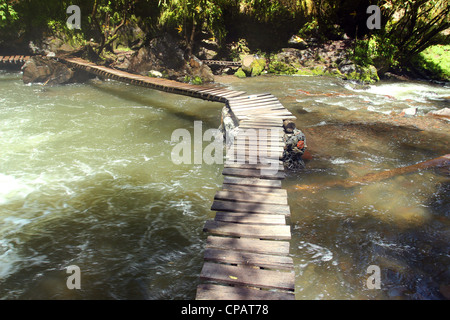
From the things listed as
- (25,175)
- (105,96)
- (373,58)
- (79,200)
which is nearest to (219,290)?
(79,200)

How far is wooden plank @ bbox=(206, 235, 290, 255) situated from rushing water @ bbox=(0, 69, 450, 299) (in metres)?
0.60

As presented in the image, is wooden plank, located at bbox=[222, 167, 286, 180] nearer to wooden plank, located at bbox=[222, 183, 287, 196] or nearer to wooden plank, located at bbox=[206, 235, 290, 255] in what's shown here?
wooden plank, located at bbox=[222, 183, 287, 196]

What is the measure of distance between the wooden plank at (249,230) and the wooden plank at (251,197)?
18.9 inches

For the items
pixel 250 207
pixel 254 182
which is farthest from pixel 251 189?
pixel 250 207

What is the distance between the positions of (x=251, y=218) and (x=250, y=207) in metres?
0.22

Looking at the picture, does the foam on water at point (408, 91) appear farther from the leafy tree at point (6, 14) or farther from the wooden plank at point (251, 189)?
the leafy tree at point (6, 14)

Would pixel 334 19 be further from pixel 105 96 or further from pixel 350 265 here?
pixel 350 265

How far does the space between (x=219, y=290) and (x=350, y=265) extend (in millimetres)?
1853

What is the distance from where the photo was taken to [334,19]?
1688cm

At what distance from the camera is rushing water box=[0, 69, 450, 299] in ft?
11.4

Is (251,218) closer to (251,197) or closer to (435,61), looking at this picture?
(251,197)

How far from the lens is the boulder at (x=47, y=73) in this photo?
12.8 meters

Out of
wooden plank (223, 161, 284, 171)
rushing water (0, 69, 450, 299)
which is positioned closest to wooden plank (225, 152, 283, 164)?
wooden plank (223, 161, 284, 171)

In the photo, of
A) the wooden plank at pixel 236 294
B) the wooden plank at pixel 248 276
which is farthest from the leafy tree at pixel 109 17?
the wooden plank at pixel 236 294
